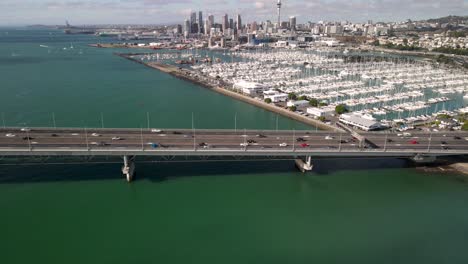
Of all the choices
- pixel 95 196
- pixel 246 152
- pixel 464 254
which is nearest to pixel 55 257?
pixel 95 196

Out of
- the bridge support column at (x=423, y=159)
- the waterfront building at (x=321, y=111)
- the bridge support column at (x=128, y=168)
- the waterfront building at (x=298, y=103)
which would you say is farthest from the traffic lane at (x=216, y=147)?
the waterfront building at (x=298, y=103)

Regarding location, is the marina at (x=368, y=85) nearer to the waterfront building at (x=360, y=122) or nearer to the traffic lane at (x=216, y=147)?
the waterfront building at (x=360, y=122)

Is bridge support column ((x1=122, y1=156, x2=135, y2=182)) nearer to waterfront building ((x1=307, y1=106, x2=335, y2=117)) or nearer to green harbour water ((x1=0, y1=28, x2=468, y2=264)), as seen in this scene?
green harbour water ((x1=0, y1=28, x2=468, y2=264))

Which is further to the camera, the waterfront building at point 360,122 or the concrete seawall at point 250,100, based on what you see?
the concrete seawall at point 250,100

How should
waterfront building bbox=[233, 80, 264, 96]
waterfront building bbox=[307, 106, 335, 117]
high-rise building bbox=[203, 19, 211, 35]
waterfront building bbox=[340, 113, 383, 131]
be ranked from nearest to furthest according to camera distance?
waterfront building bbox=[340, 113, 383, 131] → waterfront building bbox=[307, 106, 335, 117] → waterfront building bbox=[233, 80, 264, 96] → high-rise building bbox=[203, 19, 211, 35]

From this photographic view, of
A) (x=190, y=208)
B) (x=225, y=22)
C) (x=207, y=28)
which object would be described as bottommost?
(x=190, y=208)

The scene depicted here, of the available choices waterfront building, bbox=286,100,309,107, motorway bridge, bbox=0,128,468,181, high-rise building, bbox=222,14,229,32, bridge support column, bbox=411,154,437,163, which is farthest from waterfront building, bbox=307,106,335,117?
high-rise building, bbox=222,14,229,32

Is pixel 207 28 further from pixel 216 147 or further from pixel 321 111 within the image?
pixel 216 147

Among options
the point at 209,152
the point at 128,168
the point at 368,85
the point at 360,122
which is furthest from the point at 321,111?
the point at 128,168
